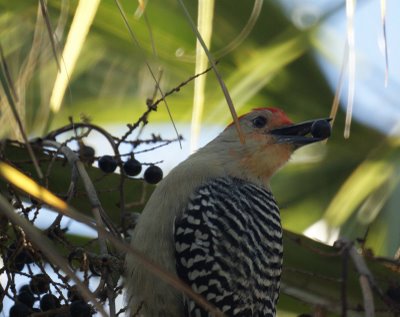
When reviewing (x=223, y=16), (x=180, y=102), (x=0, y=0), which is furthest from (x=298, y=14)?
(x=0, y=0)

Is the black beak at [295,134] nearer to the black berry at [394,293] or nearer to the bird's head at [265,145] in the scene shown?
the bird's head at [265,145]

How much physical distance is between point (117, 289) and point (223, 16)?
4.50 feet

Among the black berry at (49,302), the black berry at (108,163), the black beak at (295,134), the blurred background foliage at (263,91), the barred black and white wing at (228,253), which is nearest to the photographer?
the black berry at (49,302)

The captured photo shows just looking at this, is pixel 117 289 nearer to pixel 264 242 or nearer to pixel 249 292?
pixel 249 292

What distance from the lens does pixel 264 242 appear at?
3.33 m

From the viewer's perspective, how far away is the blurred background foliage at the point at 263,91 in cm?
328

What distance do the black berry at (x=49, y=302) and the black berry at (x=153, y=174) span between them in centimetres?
73

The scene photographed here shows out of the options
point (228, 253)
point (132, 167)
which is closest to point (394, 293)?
point (228, 253)

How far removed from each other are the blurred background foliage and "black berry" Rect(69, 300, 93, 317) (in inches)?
34.1

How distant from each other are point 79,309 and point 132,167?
0.67m

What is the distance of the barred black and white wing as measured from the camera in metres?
3.07

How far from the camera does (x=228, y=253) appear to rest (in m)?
3.15

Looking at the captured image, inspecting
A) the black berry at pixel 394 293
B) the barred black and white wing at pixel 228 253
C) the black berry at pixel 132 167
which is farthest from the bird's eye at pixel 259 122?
the black berry at pixel 394 293

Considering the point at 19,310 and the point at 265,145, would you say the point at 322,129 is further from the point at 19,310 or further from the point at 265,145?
the point at 19,310
